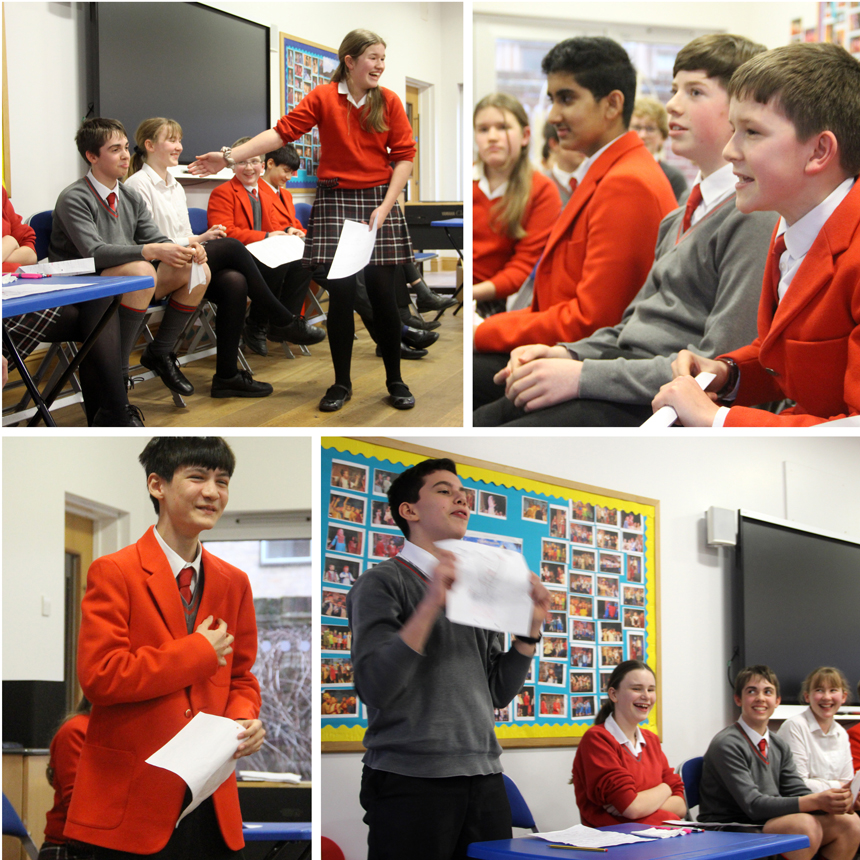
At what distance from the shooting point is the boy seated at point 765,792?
2.32 metres

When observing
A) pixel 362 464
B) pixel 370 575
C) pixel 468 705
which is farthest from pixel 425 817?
pixel 362 464

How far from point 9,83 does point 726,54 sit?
1467mm

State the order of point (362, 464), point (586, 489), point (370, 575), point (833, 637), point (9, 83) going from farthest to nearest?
point (833, 637) < point (586, 489) < point (362, 464) < point (370, 575) < point (9, 83)

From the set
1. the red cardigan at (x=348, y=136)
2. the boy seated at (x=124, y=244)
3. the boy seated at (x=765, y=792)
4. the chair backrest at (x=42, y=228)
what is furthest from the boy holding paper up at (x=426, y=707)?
the chair backrest at (x=42, y=228)

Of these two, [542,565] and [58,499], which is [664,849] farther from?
[58,499]

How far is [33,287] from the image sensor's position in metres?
1.82

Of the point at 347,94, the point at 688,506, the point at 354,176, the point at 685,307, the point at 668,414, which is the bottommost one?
the point at 688,506

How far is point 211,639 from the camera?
1.83m

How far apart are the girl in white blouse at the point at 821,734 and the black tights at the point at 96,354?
1.99m

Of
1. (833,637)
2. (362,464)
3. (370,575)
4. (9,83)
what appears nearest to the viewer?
(9,83)

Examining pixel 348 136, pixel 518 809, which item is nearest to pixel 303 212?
Result: pixel 348 136

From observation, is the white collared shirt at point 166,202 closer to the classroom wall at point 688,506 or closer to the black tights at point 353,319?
the black tights at point 353,319

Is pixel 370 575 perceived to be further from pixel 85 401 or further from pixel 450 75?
pixel 450 75

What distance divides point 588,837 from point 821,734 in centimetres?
90
